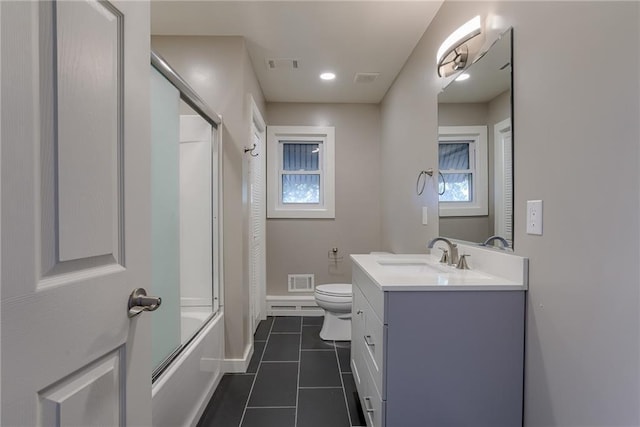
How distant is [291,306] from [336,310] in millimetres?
944

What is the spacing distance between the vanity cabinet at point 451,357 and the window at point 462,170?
0.53 meters

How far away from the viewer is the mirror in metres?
1.25

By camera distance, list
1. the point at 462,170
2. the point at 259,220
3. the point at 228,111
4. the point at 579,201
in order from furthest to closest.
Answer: the point at 259,220 → the point at 228,111 → the point at 462,170 → the point at 579,201

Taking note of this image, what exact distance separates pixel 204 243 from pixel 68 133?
161 cm

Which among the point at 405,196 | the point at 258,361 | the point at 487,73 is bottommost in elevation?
the point at 258,361

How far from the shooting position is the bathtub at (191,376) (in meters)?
1.25

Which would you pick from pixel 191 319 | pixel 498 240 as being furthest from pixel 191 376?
pixel 498 240

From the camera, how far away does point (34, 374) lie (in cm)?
49

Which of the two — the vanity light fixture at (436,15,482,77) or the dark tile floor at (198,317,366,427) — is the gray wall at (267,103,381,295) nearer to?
the dark tile floor at (198,317,366,427)

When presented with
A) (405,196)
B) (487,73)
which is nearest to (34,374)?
(487,73)

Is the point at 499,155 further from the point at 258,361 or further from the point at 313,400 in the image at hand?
the point at 258,361

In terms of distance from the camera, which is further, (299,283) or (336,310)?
(299,283)

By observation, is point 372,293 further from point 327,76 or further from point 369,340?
point 327,76

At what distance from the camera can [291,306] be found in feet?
11.0
